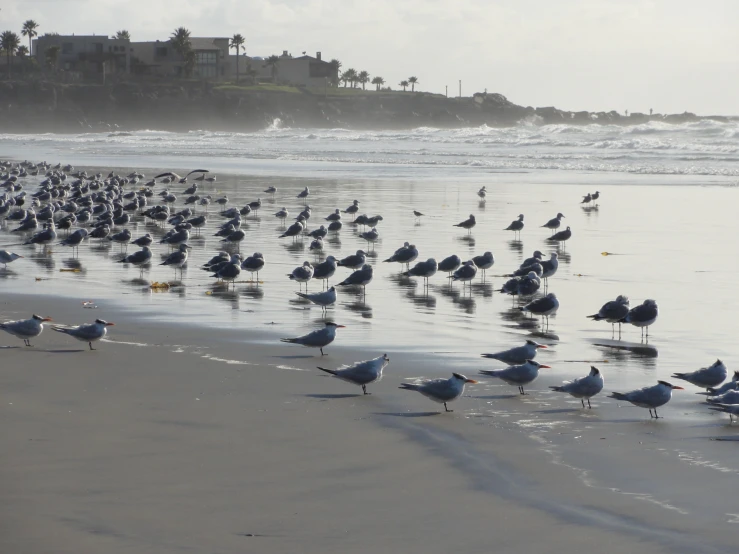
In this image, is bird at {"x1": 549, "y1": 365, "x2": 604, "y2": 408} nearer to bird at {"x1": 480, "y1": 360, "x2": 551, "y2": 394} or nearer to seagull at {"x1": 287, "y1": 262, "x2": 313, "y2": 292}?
bird at {"x1": 480, "y1": 360, "x2": 551, "y2": 394}

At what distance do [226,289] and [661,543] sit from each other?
41.5ft

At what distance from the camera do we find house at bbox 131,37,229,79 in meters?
171

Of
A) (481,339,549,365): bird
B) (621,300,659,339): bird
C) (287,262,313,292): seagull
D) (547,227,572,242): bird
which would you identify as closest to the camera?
(481,339,549,365): bird

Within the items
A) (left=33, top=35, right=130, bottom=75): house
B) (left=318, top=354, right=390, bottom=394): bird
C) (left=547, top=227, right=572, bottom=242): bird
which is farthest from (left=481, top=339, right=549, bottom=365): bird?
(left=33, top=35, right=130, bottom=75): house

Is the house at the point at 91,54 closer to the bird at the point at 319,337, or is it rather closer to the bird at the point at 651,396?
the bird at the point at 319,337

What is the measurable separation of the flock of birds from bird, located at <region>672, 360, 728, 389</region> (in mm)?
11

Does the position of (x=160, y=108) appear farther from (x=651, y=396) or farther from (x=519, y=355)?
(x=651, y=396)

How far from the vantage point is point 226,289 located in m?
18.9

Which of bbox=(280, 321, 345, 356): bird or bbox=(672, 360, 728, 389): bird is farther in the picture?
bbox=(280, 321, 345, 356): bird

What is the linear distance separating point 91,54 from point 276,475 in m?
171

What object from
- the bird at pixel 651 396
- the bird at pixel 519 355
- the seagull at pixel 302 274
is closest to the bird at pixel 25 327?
A: the bird at pixel 519 355

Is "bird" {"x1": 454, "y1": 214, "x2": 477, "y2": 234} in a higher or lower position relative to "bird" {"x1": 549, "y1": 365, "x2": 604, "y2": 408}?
higher

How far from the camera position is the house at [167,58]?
171 m

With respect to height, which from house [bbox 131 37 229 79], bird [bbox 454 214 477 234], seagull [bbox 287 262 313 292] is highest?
house [bbox 131 37 229 79]
